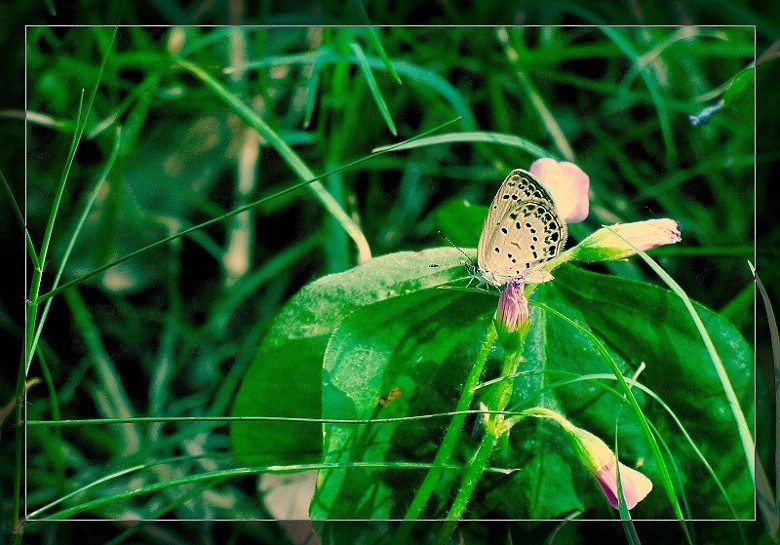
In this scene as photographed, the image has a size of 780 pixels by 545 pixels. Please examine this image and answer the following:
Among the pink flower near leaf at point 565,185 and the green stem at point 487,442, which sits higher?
the pink flower near leaf at point 565,185

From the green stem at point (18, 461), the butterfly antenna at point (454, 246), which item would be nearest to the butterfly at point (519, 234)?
the butterfly antenna at point (454, 246)

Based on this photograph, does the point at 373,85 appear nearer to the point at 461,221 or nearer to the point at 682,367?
the point at 461,221

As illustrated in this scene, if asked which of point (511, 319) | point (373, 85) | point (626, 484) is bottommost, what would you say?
point (626, 484)

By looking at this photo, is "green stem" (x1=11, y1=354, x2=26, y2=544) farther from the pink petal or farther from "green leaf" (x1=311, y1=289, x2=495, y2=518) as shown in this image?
the pink petal

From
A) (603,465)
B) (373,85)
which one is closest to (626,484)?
(603,465)

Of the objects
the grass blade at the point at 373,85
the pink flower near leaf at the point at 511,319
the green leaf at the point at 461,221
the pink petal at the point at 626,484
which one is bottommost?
the pink petal at the point at 626,484

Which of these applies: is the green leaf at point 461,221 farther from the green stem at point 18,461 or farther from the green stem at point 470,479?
the green stem at point 18,461
